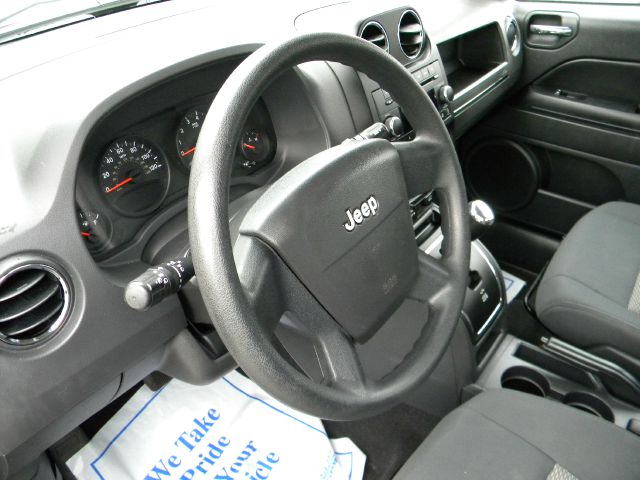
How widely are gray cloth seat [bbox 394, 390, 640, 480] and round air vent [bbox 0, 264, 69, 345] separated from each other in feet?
1.85

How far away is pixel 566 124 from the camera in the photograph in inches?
69.9

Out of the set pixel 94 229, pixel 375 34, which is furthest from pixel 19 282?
pixel 375 34

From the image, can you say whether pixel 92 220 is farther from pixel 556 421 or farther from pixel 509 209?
pixel 509 209

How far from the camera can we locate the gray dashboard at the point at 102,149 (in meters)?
0.72

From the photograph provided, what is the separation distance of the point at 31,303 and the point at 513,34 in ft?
5.32

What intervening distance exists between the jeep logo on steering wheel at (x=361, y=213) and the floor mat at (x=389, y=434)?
0.82m

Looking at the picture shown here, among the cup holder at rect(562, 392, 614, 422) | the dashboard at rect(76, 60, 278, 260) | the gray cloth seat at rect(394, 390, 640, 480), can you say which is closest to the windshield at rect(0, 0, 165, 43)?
the dashboard at rect(76, 60, 278, 260)

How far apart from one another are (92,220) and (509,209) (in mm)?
1506

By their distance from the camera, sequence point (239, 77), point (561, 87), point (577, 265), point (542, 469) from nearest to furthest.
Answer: point (239, 77), point (542, 469), point (577, 265), point (561, 87)

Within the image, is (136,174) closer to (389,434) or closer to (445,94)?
(445,94)

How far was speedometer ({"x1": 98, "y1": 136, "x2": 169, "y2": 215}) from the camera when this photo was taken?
890mm

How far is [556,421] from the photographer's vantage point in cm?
91

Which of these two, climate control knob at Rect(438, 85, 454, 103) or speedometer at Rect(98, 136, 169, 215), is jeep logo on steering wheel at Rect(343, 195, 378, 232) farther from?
climate control knob at Rect(438, 85, 454, 103)

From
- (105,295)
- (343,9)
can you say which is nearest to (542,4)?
(343,9)
